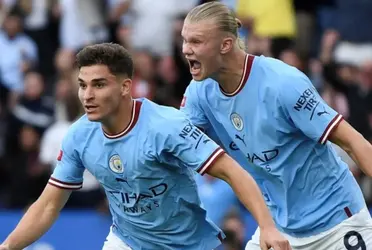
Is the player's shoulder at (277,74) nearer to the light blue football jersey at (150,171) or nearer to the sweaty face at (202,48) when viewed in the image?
the sweaty face at (202,48)

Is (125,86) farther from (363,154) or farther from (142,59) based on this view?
(142,59)

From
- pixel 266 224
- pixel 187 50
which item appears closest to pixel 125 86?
pixel 187 50

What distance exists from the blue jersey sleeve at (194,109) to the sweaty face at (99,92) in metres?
0.72

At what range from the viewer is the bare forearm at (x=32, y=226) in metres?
7.59

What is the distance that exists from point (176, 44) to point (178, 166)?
23.3 ft

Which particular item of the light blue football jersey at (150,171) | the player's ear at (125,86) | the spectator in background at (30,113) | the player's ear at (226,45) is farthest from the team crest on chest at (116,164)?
the spectator in background at (30,113)

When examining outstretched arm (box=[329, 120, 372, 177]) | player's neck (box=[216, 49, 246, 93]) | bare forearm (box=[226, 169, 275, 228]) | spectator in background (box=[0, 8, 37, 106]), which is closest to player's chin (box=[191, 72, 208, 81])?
player's neck (box=[216, 49, 246, 93])

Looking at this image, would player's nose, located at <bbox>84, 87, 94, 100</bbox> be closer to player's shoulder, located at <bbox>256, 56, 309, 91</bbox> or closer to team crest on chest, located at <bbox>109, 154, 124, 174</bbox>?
team crest on chest, located at <bbox>109, 154, 124, 174</bbox>

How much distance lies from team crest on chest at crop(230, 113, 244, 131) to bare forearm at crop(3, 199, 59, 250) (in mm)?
1244

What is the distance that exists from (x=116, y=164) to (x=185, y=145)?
0.50 meters

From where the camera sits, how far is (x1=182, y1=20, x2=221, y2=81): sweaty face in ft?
25.1

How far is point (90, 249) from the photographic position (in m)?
13.5

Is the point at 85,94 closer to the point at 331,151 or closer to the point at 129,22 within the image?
the point at 331,151

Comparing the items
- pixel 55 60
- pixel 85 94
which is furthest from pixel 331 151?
pixel 55 60
